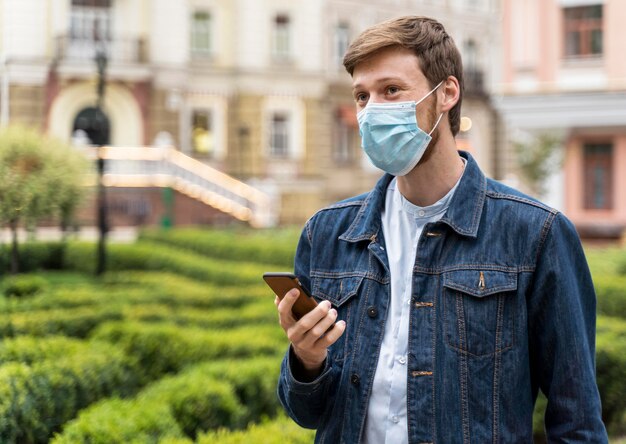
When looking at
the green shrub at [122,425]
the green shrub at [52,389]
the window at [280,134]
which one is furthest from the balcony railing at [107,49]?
the green shrub at [122,425]

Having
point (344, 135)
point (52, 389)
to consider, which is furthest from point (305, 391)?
point (344, 135)

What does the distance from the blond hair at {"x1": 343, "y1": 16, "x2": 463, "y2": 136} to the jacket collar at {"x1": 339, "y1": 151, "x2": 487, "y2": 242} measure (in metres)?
0.28

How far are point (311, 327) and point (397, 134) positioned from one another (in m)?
0.57

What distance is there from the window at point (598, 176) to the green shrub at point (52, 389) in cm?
1960

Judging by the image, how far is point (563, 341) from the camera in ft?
7.82

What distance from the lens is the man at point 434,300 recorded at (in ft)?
7.84

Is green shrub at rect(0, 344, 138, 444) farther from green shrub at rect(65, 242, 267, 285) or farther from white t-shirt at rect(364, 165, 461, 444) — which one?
green shrub at rect(65, 242, 267, 285)

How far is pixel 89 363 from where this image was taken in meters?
5.44

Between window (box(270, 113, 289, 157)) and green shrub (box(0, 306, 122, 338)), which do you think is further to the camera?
window (box(270, 113, 289, 157))

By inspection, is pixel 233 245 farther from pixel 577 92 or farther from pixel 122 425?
pixel 122 425

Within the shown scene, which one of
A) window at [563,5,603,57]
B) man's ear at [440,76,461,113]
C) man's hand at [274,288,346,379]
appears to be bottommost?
man's hand at [274,288,346,379]

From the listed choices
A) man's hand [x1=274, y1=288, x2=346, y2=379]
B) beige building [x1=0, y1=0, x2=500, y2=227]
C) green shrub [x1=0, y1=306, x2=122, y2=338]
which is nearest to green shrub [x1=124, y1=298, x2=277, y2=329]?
green shrub [x1=0, y1=306, x2=122, y2=338]

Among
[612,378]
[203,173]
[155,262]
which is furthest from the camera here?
[203,173]

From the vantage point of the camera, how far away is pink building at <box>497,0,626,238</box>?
875 inches
